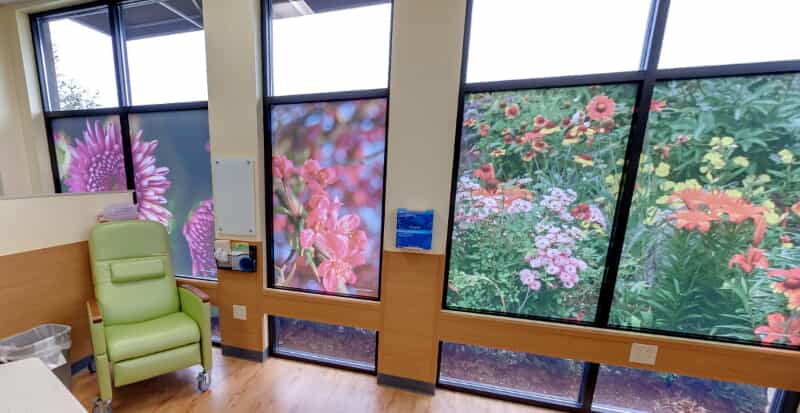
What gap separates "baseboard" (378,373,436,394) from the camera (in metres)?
1.81

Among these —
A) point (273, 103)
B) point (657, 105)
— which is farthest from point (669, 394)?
point (273, 103)

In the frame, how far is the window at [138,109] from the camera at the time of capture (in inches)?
82.9

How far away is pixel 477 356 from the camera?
1.84 m

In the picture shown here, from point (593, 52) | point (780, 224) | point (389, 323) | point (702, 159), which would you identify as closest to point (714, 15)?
point (593, 52)

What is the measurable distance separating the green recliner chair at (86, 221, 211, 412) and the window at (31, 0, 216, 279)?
1.09ft

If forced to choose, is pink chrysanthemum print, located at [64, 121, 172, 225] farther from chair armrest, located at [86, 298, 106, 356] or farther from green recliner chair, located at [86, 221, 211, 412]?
chair armrest, located at [86, 298, 106, 356]

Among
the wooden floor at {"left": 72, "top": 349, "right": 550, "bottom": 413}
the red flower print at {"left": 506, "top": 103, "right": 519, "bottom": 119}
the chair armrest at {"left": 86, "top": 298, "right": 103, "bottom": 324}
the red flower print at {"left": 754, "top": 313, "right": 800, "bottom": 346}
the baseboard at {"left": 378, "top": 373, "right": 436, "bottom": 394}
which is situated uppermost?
the red flower print at {"left": 506, "top": 103, "right": 519, "bottom": 119}

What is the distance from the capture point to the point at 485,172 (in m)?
1.66

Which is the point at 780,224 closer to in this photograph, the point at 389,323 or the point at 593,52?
the point at 593,52

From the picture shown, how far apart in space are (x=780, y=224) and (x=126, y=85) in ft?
15.1

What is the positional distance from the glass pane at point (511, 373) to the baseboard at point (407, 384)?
0.13 metres

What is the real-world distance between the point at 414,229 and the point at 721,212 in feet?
5.49

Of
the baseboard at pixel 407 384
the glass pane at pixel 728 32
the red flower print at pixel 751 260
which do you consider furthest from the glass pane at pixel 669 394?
the glass pane at pixel 728 32

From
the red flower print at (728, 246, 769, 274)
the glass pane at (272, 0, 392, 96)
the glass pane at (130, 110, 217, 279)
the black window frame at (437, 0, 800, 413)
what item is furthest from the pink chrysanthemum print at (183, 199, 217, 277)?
the red flower print at (728, 246, 769, 274)
